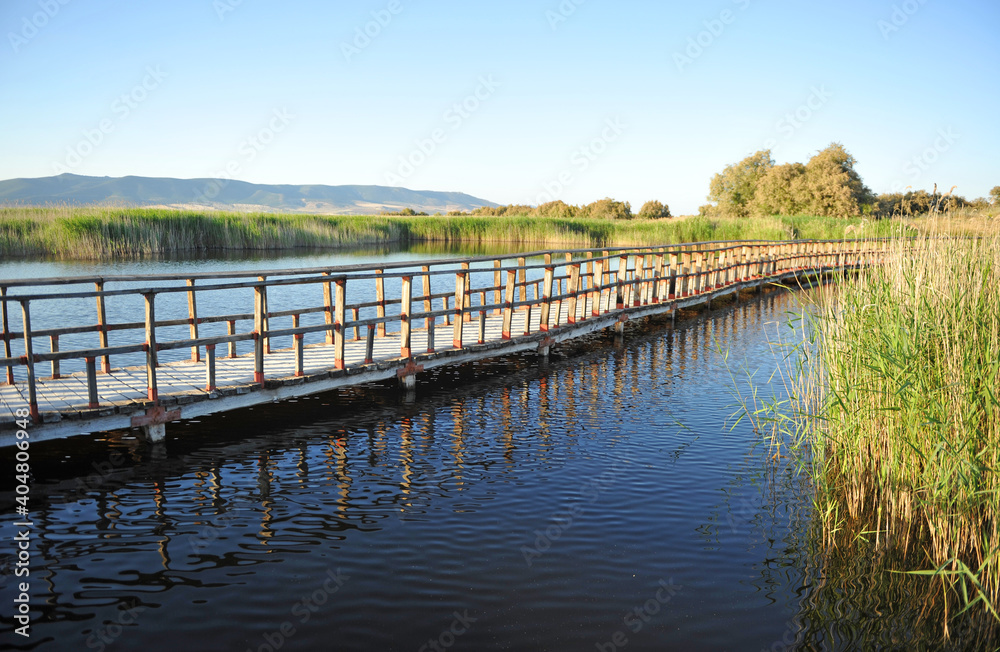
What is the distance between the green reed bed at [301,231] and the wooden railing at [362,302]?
5.64 meters

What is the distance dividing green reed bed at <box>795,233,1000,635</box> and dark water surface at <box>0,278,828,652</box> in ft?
2.52

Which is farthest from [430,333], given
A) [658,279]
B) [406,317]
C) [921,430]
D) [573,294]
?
[658,279]

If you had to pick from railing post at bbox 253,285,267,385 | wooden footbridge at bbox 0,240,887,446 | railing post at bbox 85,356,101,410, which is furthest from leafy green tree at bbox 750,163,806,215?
railing post at bbox 85,356,101,410

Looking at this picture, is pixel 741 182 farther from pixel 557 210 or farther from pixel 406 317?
pixel 406 317

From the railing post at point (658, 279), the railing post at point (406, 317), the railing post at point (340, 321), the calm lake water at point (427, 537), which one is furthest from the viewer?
the railing post at point (658, 279)

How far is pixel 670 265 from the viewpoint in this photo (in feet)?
64.5

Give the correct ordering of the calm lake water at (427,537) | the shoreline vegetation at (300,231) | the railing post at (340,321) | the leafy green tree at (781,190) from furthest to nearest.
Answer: the leafy green tree at (781,190), the shoreline vegetation at (300,231), the railing post at (340,321), the calm lake water at (427,537)

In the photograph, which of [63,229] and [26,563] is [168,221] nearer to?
[63,229]

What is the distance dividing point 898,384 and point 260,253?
107 ft

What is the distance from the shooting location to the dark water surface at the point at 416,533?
4.69 meters

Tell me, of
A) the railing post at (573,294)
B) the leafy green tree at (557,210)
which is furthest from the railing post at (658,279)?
the leafy green tree at (557,210)

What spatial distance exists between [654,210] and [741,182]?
9.94m

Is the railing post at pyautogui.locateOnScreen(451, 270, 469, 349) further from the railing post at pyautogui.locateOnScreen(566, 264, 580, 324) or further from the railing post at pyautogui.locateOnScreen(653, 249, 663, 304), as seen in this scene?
the railing post at pyautogui.locateOnScreen(653, 249, 663, 304)

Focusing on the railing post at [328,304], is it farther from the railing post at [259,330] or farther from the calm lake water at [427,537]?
the calm lake water at [427,537]
